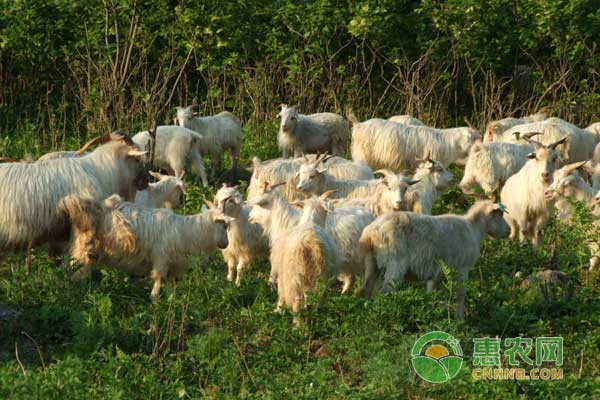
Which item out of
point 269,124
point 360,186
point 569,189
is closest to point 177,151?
point 269,124

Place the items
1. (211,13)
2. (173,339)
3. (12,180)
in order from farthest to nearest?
(211,13) → (12,180) → (173,339)

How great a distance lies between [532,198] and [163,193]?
12.6 feet

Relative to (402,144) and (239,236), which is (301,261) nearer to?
(239,236)

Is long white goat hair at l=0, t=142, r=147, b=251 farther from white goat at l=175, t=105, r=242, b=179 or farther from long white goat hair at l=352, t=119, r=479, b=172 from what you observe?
long white goat hair at l=352, t=119, r=479, b=172

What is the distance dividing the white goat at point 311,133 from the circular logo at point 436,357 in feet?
24.2

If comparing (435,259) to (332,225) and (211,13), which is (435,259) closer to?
(332,225)

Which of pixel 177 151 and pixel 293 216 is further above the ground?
pixel 293 216

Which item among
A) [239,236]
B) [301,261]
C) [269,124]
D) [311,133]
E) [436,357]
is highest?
[301,261]

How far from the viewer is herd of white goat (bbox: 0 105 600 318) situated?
29.0 feet

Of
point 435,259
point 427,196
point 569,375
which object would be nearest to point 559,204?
point 427,196

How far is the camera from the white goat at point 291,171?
11.9 metres

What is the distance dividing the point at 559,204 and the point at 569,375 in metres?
3.92

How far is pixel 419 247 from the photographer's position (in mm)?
8906

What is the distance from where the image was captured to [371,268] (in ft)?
29.4
